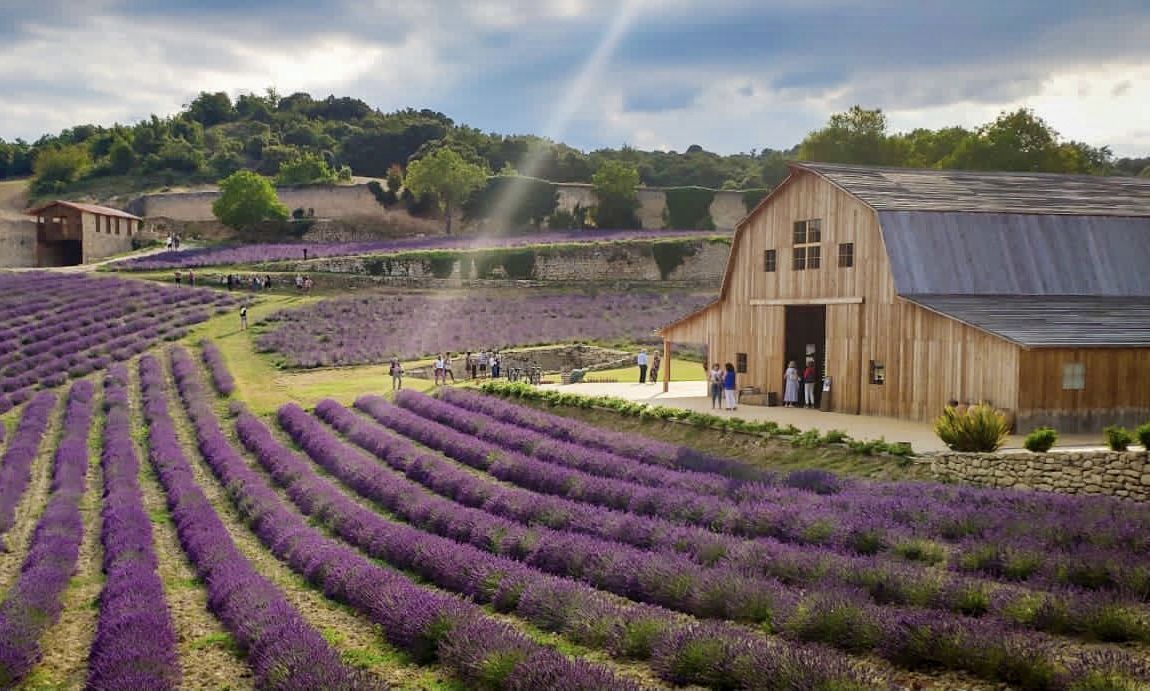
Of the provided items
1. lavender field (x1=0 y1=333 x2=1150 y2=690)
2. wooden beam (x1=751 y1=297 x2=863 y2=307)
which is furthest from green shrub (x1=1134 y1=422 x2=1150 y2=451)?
wooden beam (x1=751 y1=297 x2=863 y2=307)

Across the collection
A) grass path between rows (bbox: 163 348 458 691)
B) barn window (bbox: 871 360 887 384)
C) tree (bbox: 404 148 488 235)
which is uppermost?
tree (bbox: 404 148 488 235)

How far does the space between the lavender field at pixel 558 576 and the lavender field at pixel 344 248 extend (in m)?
38.5

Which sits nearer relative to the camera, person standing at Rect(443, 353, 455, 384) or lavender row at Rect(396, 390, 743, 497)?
lavender row at Rect(396, 390, 743, 497)

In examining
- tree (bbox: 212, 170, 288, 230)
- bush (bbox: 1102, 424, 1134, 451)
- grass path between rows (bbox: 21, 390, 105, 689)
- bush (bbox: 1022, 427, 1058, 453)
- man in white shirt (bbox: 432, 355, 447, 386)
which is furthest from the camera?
A: tree (bbox: 212, 170, 288, 230)

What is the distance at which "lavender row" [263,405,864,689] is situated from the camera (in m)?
8.30

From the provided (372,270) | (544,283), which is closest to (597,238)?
(544,283)

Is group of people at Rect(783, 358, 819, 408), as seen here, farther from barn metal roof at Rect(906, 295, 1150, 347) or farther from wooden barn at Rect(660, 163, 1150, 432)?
barn metal roof at Rect(906, 295, 1150, 347)

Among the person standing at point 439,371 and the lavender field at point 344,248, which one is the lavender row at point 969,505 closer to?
the person standing at point 439,371

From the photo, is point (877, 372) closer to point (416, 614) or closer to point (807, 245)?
point (807, 245)

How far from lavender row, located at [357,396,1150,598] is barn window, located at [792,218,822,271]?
353 inches

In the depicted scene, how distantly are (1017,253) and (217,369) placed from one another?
23.7 metres

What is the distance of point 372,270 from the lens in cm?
5803

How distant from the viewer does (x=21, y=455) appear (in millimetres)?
21828

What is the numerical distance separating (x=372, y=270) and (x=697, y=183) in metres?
→ 56.1
